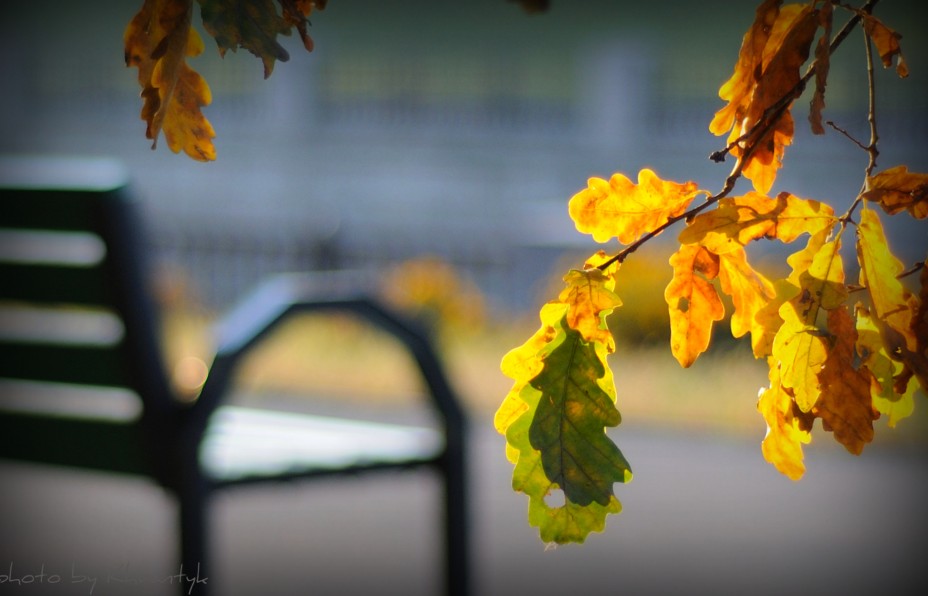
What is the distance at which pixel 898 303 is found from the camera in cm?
83

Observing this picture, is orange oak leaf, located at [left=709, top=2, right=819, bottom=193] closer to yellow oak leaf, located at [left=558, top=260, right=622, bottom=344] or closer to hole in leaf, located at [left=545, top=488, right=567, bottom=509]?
yellow oak leaf, located at [left=558, top=260, right=622, bottom=344]

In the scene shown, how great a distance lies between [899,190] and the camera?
878 millimetres

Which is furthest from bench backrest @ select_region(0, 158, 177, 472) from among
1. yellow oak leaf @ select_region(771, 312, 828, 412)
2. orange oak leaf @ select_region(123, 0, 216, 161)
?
yellow oak leaf @ select_region(771, 312, 828, 412)

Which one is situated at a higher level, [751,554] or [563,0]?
[563,0]

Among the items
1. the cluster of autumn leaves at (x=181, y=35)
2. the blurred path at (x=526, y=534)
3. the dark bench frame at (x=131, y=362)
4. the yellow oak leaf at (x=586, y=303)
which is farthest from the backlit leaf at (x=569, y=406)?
the blurred path at (x=526, y=534)

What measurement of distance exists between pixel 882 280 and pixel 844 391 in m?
0.09

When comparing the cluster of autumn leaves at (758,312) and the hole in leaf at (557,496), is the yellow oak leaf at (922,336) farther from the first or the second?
the hole in leaf at (557,496)

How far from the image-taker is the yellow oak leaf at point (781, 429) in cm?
91

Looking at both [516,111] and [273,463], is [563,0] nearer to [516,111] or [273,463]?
[516,111]

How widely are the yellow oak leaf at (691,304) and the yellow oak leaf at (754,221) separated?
41mm

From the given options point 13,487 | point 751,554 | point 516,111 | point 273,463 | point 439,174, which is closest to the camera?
point 273,463

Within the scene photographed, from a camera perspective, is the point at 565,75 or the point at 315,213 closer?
the point at 315,213

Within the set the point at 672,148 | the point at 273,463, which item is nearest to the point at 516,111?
the point at 672,148

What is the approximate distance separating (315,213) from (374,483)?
378 inches
